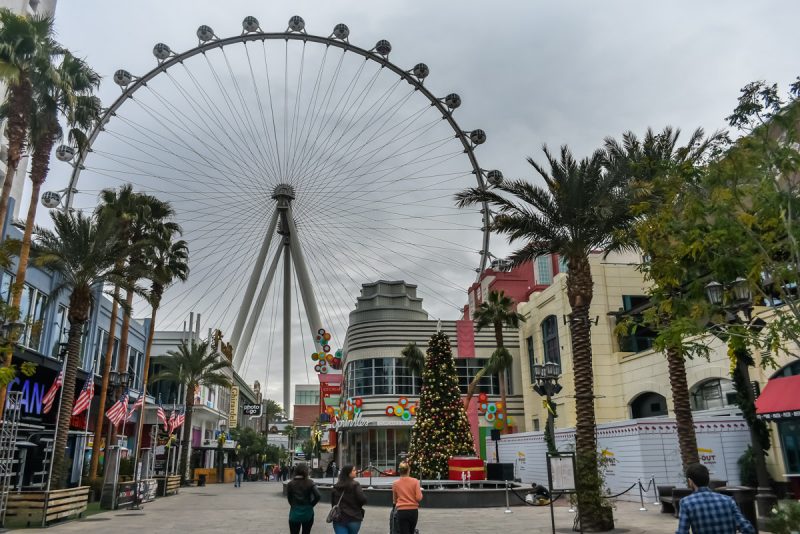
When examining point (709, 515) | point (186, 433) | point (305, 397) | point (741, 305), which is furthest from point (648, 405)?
point (305, 397)

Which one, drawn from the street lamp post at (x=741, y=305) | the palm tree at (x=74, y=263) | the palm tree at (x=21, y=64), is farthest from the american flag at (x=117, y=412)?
the street lamp post at (x=741, y=305)

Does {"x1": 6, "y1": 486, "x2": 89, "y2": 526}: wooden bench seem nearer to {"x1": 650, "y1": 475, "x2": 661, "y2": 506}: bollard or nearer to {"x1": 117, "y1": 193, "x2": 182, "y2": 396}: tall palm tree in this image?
{"x1": 117, "y1": 193, "x2": 182, "y2": 396}: tall palm tree

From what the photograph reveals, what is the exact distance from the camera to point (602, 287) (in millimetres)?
38844

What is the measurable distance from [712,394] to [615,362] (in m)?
8.96

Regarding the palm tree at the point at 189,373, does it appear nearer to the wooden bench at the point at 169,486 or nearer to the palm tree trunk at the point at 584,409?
the wooden bench at the point at 169,486

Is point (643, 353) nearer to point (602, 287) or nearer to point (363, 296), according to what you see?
point (602, 287)

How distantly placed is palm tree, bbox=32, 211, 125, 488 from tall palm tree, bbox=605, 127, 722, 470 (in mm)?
19249

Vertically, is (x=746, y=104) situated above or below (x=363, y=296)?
below

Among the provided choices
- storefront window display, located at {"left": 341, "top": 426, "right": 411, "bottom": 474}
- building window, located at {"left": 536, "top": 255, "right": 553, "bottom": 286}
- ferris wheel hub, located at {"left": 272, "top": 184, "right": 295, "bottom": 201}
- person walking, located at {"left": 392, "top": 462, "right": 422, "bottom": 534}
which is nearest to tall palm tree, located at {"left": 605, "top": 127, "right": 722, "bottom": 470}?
person walking, located at {"left": 392, "top": 462, "right": 422, "bottom": 534}

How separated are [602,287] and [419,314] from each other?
3742cm

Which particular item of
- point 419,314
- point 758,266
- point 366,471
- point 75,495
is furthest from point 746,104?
point 419,314

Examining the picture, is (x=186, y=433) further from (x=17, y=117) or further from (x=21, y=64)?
(x=21, y=64)

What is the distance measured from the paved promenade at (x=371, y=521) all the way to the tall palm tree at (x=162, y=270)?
27.6ft

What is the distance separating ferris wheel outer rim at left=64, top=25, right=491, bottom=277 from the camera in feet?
122
